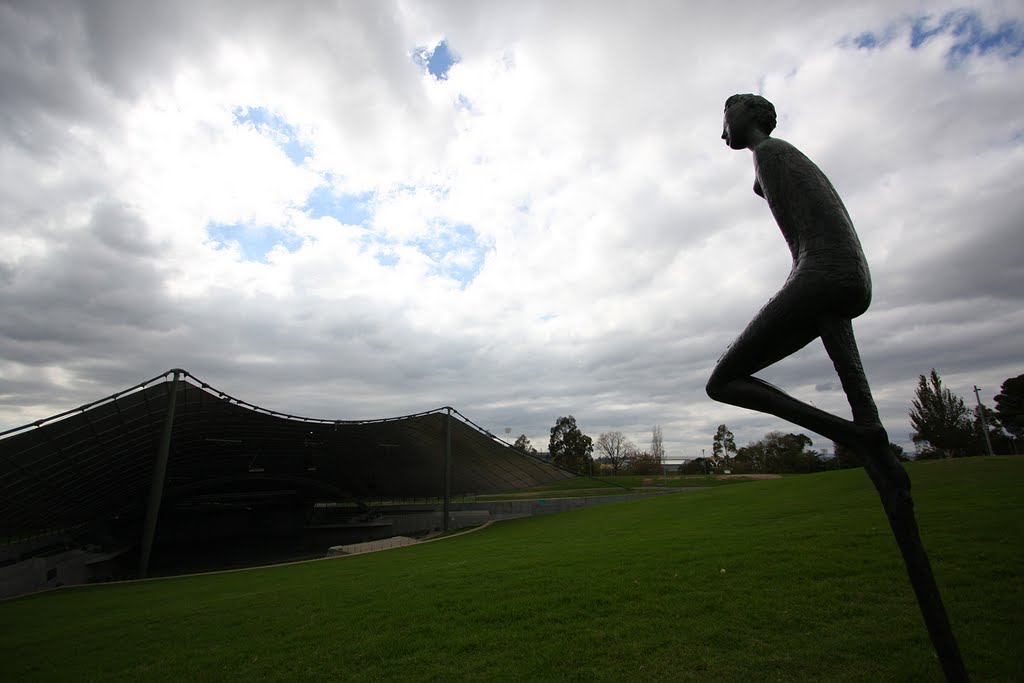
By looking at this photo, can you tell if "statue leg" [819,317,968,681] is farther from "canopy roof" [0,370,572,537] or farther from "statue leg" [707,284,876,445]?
"canopy roof" [0,370,572,537]

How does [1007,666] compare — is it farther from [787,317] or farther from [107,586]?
[107,586]

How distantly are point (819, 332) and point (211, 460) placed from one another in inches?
1731

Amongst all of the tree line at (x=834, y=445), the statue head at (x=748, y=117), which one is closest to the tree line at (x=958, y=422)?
the tree line at (x=834, y=445)

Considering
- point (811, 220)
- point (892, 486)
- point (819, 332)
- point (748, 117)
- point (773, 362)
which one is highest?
point (748, 117)

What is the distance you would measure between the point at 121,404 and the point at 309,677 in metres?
22.7

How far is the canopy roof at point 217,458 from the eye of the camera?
21750mm

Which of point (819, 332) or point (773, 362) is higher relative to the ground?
point (819, 332)

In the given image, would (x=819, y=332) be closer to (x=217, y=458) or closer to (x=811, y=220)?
(x=811, y=220)

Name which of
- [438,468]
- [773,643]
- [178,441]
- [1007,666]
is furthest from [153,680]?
[438,468]

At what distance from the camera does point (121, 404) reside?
21.0 meters

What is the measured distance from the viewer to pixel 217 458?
3738 centimetres

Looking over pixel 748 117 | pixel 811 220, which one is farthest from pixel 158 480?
pixel 811 220

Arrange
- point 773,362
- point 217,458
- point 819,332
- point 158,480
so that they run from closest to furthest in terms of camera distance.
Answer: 1. point 819,332
2. point 773,362
3. point 158,480
4. point 217,458

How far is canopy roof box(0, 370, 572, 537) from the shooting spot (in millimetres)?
21750
